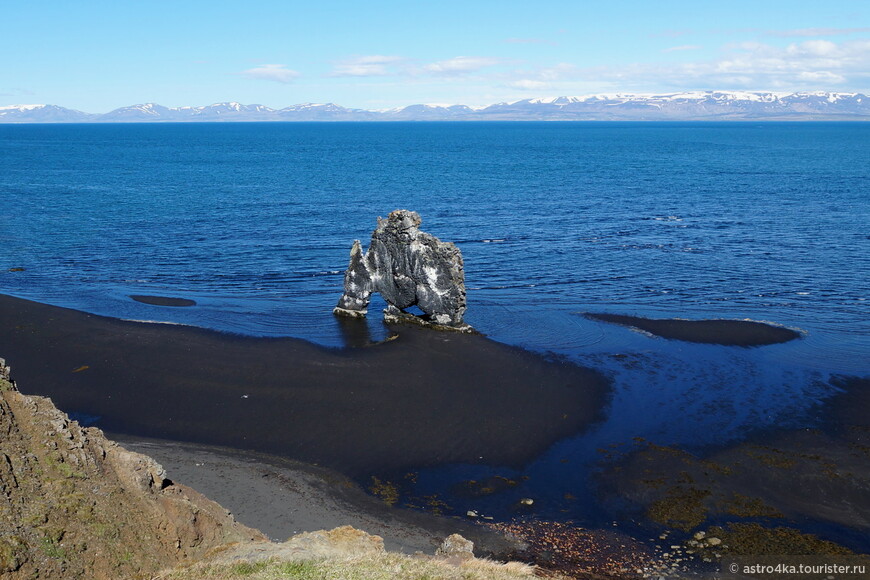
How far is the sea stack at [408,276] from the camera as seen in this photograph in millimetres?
44562

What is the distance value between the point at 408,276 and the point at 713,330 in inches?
765

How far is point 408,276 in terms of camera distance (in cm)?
4581

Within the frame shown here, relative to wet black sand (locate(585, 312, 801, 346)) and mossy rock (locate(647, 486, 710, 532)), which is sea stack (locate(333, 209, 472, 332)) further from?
mossy rock (locate(647, 486, 710, 532))

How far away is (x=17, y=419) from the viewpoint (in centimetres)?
1866

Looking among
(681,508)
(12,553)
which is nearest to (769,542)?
(681,508)

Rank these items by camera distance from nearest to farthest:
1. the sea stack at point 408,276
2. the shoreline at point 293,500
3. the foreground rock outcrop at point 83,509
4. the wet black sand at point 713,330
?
the foreground rock outcrop at point 83,509
the shoreline at point 293,500
the wet black sand at point 713,330
the sea stack at point 408,276

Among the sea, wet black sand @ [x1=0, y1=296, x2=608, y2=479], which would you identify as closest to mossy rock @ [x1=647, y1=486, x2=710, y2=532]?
the sea

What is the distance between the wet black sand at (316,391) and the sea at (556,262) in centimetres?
175

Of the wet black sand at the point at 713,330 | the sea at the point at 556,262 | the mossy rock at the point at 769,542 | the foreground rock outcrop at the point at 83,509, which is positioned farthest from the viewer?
the wet black sand at the point at 713,330

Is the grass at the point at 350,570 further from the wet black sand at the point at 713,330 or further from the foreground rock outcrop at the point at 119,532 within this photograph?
the wet black sand at the point at 713,330

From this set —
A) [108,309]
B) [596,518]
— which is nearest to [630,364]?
[596,518]

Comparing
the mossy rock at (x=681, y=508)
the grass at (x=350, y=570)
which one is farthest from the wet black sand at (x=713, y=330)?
the grass at (x=350, y=570)

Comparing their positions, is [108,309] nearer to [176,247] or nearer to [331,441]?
[176,247]

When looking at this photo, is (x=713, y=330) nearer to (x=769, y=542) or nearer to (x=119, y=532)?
(x=769, y=542)
